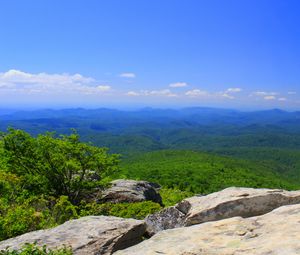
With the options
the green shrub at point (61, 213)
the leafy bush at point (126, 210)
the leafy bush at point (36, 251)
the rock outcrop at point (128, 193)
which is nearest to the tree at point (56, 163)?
the rock outcrop at point (128, 193)

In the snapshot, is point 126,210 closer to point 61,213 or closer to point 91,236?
point 61,213

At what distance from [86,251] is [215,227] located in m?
4.82

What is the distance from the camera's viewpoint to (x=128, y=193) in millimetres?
28891

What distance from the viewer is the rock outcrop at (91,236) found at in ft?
41.6

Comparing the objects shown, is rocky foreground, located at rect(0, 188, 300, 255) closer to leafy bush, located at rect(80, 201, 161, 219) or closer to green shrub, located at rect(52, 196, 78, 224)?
leafy bush, located at rect(80, 201, 161, 219)

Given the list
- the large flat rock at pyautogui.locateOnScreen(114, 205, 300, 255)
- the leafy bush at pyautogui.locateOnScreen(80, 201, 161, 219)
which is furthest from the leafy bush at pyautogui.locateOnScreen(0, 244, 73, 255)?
the leafy bush at pyautogui.locateOnScreen(80, 201, 161, 219)

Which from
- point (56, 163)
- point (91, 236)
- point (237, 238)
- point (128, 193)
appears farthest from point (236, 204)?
point (56, 163)

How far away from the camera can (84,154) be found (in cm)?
2831

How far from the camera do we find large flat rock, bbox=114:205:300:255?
9031 millimetres

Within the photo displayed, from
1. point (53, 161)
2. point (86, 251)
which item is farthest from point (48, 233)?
point (53, 161)

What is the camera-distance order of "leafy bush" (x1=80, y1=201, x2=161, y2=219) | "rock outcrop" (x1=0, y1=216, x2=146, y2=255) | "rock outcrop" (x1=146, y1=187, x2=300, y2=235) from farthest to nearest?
"leafy bush" (x1=80, y1=201, x2=161, y2=219)
"rock outcrop" (x1=146, y1=187, x2=300, y2=235)
"rock outcrop" (x1=0, y1=216, x2=146, y2=255)

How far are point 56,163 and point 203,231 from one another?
1858 cm

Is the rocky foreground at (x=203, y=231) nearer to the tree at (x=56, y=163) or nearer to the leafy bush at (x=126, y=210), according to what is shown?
the leafy bush at (x=126, y=210)

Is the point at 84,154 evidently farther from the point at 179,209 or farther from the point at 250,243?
the point at 250,243
